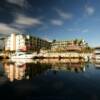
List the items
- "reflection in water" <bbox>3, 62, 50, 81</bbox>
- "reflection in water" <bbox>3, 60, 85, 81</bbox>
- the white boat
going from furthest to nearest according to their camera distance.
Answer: the white boat, "reflection in water" <bbox>3, 60, 85, 81</bbox>, "reflection in water" <bbox>3, 62, 50, 81</bbox>

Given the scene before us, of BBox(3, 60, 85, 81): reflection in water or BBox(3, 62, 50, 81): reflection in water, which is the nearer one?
BBox(3, 62, 50, 81): reflection in water

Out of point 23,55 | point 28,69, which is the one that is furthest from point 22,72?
point 23,55

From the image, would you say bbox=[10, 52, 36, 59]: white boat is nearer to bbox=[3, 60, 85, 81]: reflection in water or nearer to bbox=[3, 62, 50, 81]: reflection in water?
bbox=[3, 60, 85, 81]: reflection in water

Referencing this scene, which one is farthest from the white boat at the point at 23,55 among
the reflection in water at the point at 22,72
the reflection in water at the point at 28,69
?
the reflection in water at the point at 22,72

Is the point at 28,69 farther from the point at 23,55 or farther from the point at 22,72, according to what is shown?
the point at 23,55

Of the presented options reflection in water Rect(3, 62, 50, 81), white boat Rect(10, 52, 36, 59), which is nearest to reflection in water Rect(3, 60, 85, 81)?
reflection in water Rect(3, 62, 50, 81)

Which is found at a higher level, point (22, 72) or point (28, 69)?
point (28, 69)

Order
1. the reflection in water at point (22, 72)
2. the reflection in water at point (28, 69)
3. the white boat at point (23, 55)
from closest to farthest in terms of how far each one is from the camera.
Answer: the reflection in water at point (22, 72), the reflection in water at point (28, 69), the white boat at point (23, 55)

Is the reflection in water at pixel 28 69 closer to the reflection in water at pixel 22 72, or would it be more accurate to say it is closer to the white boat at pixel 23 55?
the reflection in water at pixel 22 72

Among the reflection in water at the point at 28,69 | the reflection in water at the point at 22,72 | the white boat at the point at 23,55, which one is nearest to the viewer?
the reflection in water at the point at 22,72

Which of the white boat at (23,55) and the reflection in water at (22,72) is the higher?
the white boat at (23,55)

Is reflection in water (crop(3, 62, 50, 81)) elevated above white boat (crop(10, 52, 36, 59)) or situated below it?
below

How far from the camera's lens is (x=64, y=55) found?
121 metres

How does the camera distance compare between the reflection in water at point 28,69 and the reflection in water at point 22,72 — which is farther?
the reflection in water at point 28,69
